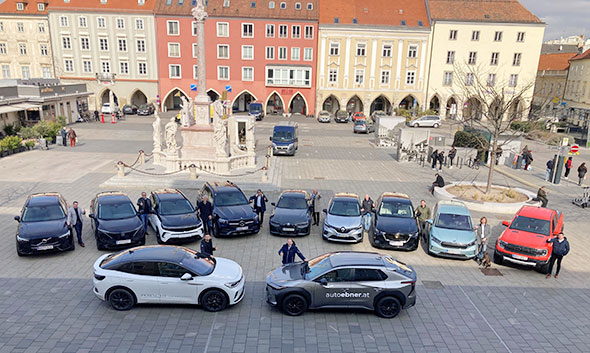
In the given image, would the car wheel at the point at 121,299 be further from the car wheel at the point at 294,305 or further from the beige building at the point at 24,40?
the beige building at the point at 24,40

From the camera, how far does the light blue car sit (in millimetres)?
13883

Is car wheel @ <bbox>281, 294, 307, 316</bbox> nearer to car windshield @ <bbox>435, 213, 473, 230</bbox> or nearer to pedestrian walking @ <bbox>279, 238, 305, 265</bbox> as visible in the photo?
pedestrian walking @ <bbox>279, 238, 305, 265</bbox>

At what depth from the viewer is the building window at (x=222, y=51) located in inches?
2173

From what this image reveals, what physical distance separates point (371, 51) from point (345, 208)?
43602mm

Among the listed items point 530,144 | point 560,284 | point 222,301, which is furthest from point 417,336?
point 530,144

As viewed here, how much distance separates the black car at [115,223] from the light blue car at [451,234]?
953 cm

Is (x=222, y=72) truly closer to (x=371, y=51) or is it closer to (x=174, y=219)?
(x=371, y=51)

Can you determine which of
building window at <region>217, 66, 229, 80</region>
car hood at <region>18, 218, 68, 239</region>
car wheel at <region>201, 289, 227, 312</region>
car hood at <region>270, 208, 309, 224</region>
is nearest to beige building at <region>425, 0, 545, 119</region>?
building window at <region>217, 66, 229, 80</region>

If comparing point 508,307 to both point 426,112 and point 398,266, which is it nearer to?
point 398,266

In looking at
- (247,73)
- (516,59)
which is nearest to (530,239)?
(247,73)

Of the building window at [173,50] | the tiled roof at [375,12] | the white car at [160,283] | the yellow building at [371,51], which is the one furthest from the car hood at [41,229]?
the tiled roof at [375,12]

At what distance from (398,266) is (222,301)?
4.38m

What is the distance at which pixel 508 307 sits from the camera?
36.4 feet

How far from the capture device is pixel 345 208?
1591 cm
